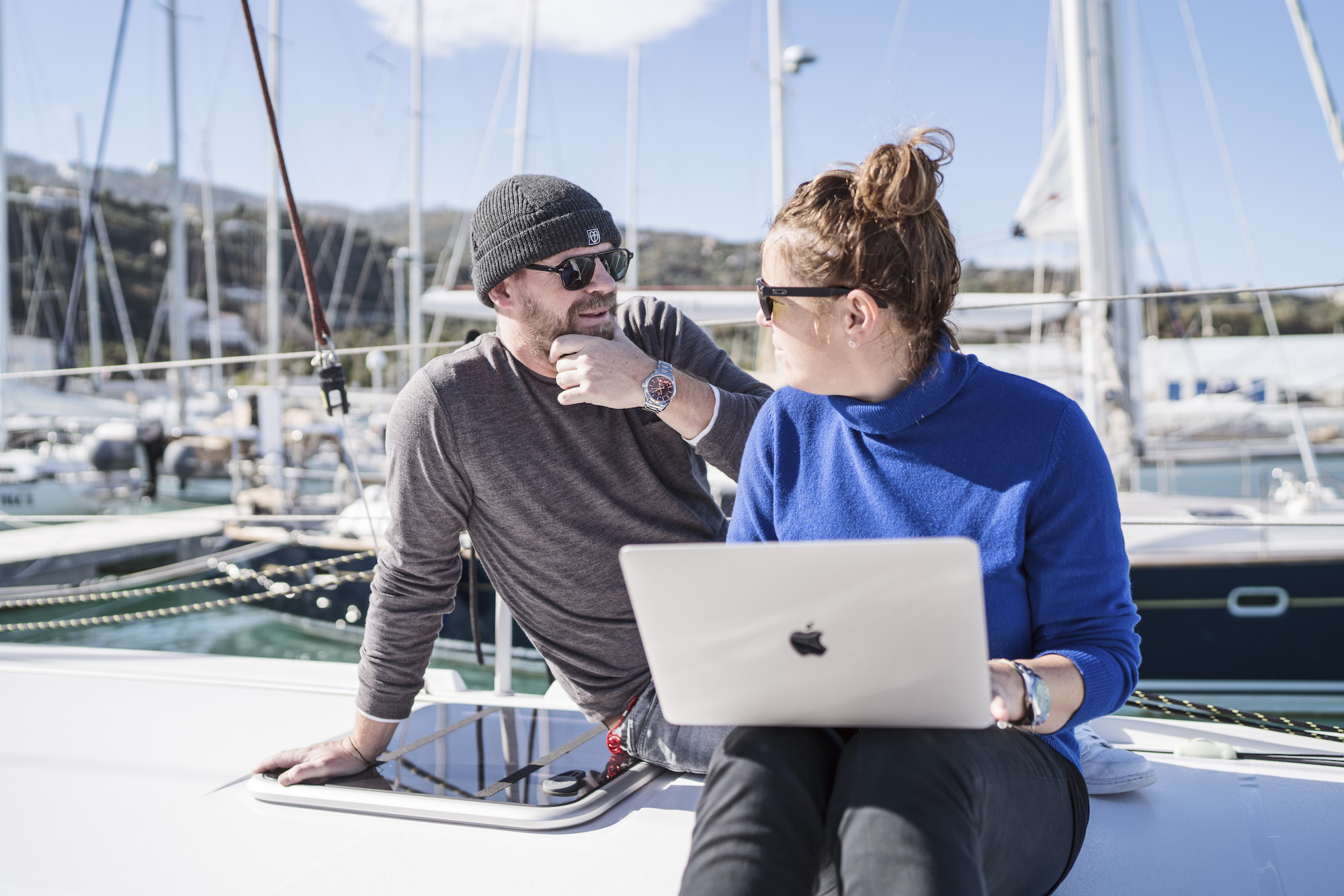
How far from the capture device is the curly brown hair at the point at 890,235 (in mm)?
1135

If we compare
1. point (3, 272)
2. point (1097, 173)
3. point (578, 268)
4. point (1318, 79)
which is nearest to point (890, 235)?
point (578, 268)

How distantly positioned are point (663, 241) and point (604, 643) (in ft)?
96.6

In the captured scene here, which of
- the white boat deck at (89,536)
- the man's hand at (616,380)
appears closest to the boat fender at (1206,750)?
the man's hand at (616,380)

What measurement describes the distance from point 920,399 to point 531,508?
0.78 meters

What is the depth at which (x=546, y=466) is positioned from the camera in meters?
1.69

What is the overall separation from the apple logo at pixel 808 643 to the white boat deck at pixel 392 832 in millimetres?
542

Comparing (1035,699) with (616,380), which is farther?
(616,380)

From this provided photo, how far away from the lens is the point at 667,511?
5.79ft

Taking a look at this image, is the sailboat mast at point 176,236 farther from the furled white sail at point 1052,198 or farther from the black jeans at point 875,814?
the black jeans at point 875,814

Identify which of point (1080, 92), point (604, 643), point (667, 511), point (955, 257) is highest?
point (1080, 92)

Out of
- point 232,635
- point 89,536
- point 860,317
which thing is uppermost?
point 860,317

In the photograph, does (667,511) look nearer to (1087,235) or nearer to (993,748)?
(993,748)

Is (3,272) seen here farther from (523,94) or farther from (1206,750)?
(1206,750)

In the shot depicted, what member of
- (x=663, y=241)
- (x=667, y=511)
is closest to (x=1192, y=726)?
(x=667, y=511)
